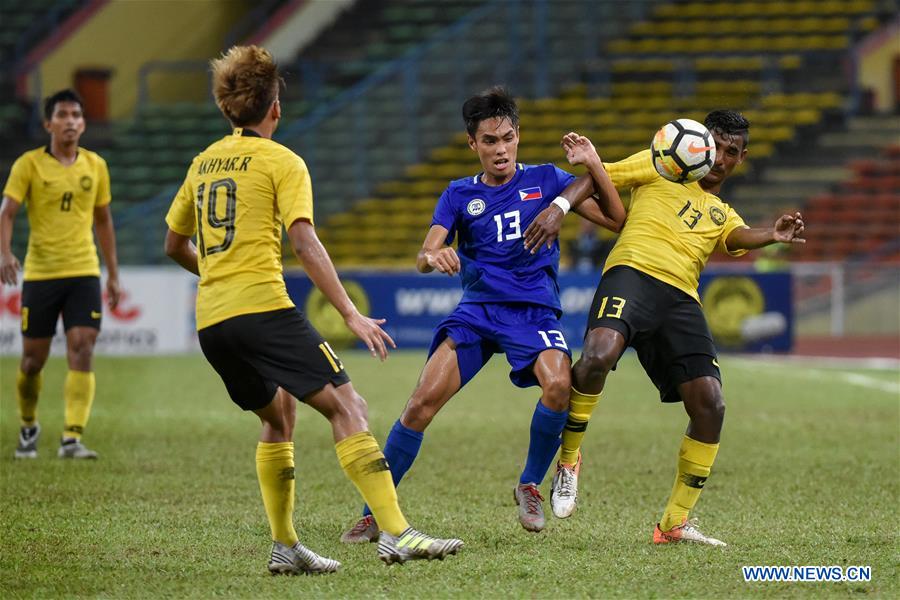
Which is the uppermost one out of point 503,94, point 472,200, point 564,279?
point 503,94

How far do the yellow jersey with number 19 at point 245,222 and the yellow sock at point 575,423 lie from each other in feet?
5.52

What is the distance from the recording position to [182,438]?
1045cm

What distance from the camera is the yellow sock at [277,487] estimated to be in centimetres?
567

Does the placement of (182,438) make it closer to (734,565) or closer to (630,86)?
(734,565)

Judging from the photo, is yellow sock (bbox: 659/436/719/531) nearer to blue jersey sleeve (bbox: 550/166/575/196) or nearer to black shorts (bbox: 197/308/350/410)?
blue jersey sleeve (bbox: 550/166/575/196)

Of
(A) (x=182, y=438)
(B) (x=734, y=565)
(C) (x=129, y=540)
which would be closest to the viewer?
(B) (x=734, y=565)

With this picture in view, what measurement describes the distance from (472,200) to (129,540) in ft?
7.35

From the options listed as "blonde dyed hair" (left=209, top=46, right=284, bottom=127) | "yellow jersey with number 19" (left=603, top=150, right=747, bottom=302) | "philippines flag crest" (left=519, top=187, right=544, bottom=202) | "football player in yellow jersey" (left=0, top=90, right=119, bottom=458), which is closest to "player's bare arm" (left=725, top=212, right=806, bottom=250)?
"yellow jersey with number 19" (left=603, top=150, right=747, bottom=302)

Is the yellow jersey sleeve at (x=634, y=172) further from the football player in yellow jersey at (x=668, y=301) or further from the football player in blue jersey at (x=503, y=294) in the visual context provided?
the football player in blue jersey at (x=503, y=294)

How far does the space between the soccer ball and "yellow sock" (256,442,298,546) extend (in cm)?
225

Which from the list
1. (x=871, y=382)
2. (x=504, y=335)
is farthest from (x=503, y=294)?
(x=871, y=382)

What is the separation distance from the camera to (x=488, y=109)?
6.61 m

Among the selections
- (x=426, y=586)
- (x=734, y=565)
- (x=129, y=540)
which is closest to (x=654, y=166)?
(x=734, y=565)

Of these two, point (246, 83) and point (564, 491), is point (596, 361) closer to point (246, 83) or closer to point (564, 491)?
point (564, 491)
